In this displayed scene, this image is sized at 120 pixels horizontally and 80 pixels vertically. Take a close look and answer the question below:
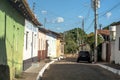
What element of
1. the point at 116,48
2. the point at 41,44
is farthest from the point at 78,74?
the point at 41,44

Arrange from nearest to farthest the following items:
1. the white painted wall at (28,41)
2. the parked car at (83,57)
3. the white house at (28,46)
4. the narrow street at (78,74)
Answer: the narrow street at (78,74) < the white house at (28,46) < the white painted wall at (28,41) < the parked car at (83,57)

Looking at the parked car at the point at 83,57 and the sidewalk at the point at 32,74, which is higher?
the parked car at the point at 83,57

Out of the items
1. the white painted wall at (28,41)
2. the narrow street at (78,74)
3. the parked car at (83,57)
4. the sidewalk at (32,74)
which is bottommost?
the narrow street at (78,74)

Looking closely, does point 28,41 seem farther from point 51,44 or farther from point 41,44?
point 51,44

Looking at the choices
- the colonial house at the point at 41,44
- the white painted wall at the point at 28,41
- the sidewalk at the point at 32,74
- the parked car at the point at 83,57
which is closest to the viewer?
the sidewalk at the point at 32,74

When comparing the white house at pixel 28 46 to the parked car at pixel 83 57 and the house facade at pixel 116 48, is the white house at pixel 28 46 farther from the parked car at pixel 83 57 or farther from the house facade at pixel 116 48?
the parked car at pixel 83 57

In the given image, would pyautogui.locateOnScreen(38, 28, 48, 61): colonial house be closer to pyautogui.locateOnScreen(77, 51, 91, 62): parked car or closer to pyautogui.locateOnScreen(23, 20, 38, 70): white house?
pyautogui.locateOnScreen(77, 51, 91, 62): parked car

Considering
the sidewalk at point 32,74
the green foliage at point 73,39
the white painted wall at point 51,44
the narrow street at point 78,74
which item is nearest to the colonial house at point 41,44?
the white painted wall at point 51,44

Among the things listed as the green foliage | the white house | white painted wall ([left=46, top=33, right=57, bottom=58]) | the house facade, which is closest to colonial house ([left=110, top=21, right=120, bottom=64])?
the house facade

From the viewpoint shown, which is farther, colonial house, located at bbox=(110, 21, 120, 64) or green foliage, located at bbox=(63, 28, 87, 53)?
green foliage, located at bbox=(63, 28, 87, 53)

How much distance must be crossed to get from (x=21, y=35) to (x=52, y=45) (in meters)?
41.4

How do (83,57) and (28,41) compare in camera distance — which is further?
(83,57)

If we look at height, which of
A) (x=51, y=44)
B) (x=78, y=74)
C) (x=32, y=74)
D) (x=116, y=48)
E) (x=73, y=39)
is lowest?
(x=78, y=74)

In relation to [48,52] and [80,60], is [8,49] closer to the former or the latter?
[80,60]
